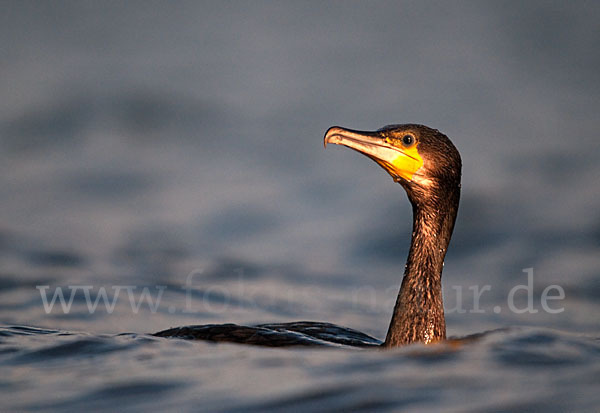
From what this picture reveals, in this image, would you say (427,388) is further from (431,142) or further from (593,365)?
(431,142)

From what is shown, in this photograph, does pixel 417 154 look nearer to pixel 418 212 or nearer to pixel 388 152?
pixel 388 152

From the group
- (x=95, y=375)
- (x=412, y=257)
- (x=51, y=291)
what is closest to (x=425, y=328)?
(x=412, y=257)

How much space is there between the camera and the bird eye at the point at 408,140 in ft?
15.8

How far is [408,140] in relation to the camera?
482cm

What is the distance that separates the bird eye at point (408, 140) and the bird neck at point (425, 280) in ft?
1.40

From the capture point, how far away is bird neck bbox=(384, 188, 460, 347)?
A: 451 cm

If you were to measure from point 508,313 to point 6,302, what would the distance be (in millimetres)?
4858

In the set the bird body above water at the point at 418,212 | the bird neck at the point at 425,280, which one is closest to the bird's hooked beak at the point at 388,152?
the bird body above water at the point at 418,212

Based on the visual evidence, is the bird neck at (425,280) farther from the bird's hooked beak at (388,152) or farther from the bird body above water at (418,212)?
the bird's hooked beak at (388,152)

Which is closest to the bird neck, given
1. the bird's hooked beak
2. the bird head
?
the bird head

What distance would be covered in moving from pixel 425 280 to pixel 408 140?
0.95 metres

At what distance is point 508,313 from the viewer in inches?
270

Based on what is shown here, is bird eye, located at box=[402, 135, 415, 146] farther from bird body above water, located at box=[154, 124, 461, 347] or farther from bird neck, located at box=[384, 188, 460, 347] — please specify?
bird neck, located at box=[384, 188, 460, 347]

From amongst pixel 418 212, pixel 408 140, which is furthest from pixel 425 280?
pixel 408 140
